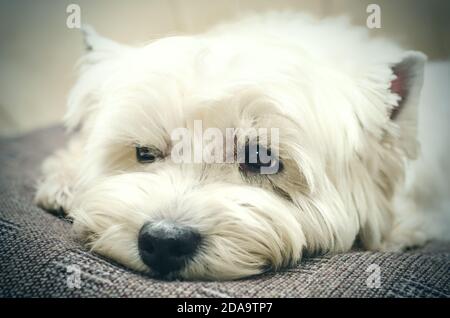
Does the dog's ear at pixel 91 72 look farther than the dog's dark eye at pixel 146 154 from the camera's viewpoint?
Yes

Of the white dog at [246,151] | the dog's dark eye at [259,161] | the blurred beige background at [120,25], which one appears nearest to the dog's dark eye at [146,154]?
the white dog at [246,151]

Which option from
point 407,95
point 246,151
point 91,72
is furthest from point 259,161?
point 91,72

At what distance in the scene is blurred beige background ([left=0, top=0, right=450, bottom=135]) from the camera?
1560mm

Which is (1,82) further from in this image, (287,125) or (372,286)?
(372,286)

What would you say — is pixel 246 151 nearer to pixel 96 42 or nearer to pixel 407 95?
pixel 407 95

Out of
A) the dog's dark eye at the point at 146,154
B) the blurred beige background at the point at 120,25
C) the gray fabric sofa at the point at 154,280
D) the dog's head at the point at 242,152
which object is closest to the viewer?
the gray fabric sofa at the point at 154,280

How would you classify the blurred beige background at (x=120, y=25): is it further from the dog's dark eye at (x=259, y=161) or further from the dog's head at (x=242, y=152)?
the dog's dark eye at (x=259, y=161)

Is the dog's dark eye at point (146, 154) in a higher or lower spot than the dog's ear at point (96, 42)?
lower

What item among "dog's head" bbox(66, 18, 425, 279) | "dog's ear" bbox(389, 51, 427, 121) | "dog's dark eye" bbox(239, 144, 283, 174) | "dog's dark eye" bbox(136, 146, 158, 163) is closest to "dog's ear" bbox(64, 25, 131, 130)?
"dog's head" bbox(66, 18, 425, 279)

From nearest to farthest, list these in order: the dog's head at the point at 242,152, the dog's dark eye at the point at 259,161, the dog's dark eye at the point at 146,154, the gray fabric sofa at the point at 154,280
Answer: the gray fabric sofa at the point at 154,280 → the dog's head at the point at 242,152 → the dog's dark eye at the point at 259,161 → the dog's dark eye at the point at 146,154

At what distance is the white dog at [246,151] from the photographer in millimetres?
1143

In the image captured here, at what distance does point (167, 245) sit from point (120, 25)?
0.87 meters

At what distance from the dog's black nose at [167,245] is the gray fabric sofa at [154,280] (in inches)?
1.4
